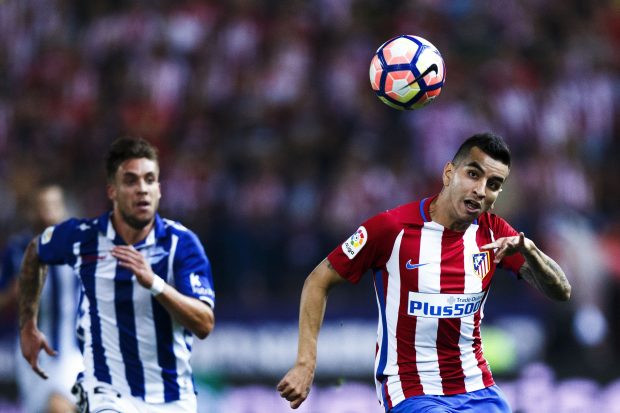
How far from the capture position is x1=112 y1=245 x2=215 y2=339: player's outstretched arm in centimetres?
571

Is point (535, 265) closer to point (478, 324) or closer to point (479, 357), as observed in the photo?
point (478, 324)

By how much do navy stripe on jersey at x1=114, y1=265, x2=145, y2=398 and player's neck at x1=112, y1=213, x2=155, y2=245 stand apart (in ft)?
0.68

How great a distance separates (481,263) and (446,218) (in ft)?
0.99

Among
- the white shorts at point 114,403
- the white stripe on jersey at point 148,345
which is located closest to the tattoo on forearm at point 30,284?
the white shorts at point 114,403

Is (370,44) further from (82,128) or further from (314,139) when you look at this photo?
(82,128)

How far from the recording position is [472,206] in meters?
5.59

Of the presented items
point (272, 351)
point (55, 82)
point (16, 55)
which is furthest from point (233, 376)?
point (16, 55)

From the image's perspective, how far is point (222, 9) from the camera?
15203mm

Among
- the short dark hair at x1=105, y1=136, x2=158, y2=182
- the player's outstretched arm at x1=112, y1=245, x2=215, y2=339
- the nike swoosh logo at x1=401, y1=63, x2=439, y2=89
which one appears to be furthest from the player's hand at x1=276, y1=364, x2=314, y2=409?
the nike swoosh logo at x1=401, y1=63, x2=439, y2=89

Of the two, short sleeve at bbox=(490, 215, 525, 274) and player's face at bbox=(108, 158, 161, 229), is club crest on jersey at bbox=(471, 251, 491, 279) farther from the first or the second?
player's face at bbox=(108, 158, 161, 229)

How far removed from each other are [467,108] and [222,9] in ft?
13.3

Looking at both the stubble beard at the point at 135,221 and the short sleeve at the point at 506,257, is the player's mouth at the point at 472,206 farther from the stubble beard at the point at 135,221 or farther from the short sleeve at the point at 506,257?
the stubble beard at the point at 135,221

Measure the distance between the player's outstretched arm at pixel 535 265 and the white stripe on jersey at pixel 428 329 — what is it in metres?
0.34

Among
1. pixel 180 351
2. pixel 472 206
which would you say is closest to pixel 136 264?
pixel 180 351
